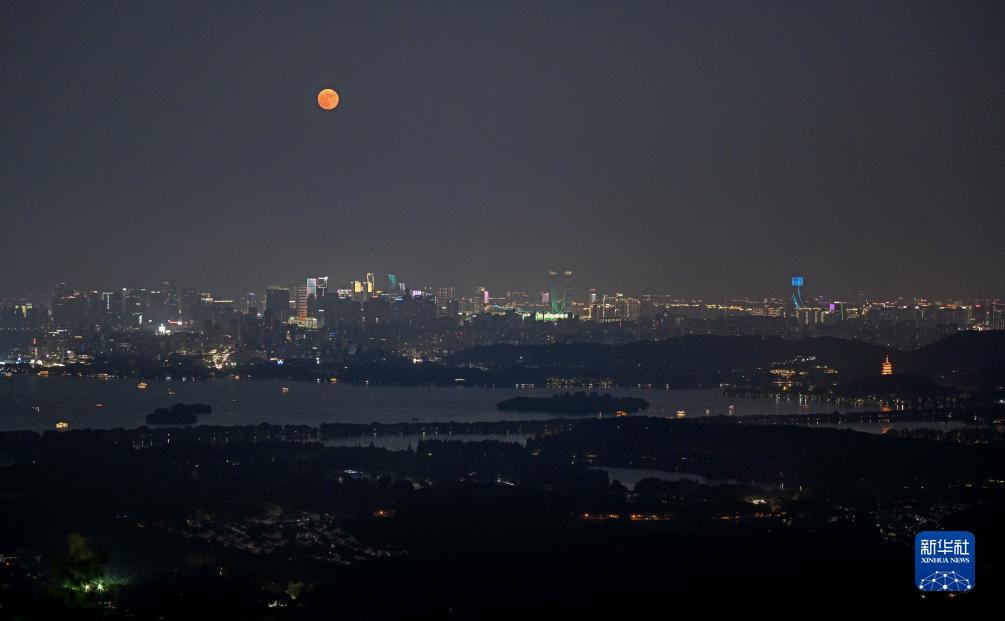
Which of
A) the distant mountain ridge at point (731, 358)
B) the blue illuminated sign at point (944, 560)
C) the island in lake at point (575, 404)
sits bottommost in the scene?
the blue illuminated sign at point (944, 560)

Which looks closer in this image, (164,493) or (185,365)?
(164,493)

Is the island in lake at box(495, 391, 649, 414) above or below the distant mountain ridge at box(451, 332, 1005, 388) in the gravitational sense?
below

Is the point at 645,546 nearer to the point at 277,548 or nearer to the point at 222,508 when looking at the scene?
the point at 277,548

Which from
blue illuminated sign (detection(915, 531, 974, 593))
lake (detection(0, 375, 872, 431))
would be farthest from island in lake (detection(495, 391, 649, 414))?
blue illuminated sign (detection(915, 531, 974, 593))

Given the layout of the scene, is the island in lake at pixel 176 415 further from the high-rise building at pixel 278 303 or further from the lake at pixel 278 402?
the high-rise building at pixel 278 303

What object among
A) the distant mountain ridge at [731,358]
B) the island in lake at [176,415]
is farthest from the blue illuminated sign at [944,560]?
the distant mountain ridge at [731,358]

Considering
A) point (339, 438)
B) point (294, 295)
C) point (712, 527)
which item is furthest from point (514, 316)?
point (712, 527)

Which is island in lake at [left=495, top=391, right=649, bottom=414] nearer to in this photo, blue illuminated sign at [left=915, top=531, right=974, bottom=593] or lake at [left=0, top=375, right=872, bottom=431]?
lake at [left=0, top=375, right=872, bottom=431]
